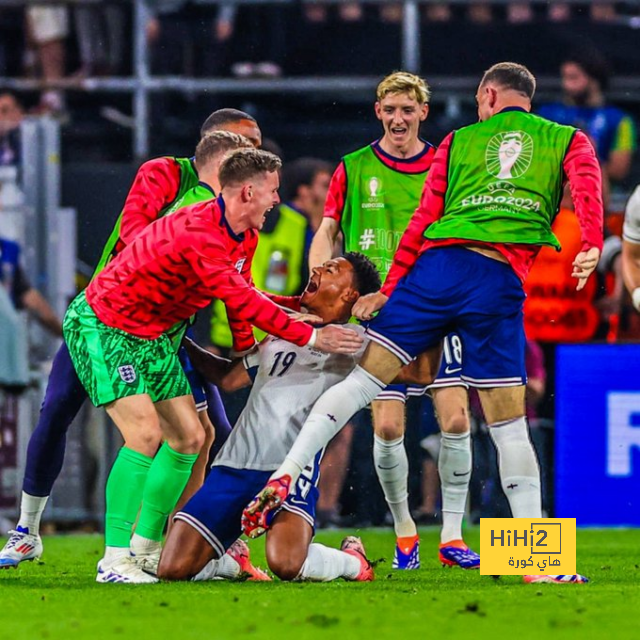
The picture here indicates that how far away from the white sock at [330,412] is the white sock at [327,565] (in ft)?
1.37

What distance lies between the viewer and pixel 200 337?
926cm

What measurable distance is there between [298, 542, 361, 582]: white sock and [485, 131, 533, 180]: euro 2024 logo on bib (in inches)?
65.0

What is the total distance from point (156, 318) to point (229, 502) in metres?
0.80

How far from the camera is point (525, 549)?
226 inches

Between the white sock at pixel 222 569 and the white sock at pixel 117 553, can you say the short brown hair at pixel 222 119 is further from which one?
the white sock at pixel 117 553

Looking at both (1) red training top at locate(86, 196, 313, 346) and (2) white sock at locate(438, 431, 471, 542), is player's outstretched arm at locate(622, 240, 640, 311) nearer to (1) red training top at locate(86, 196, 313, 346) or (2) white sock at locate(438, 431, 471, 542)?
(2) white sock at locate(438, 431, 471, 542)

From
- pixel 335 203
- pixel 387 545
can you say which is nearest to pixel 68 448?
pixel 387 545

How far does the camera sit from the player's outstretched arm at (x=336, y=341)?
19.4ft

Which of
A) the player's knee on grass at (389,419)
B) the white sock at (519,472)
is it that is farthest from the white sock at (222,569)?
the white sock at (519,472)

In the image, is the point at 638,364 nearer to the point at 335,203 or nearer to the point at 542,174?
the point at 335,203

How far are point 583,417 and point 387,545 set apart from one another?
1.61 meters

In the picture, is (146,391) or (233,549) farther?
(233,549)

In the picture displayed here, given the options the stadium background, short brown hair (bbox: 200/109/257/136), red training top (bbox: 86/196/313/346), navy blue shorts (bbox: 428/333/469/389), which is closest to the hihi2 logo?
red training top (bbox: 86/196/313/346)

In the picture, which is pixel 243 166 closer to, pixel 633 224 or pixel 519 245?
pixel 519 245
